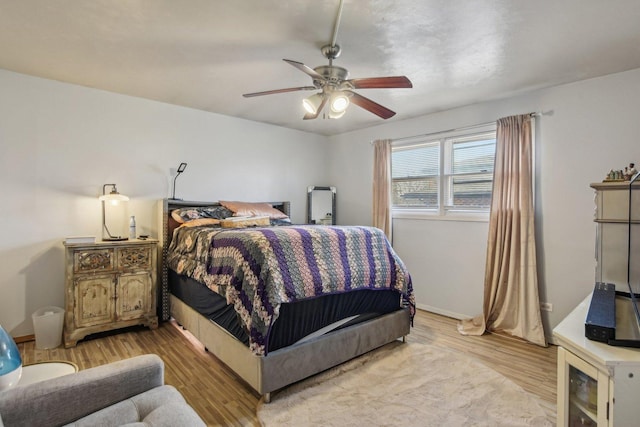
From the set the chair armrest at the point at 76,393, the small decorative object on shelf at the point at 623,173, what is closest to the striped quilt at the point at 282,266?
the chair armrest at the point at 76,393

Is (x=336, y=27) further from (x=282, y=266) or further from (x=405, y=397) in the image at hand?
(x=405, y=397)

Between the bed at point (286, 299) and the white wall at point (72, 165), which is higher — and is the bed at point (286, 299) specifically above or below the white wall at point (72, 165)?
below

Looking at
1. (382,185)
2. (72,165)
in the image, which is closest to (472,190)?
(382,185)

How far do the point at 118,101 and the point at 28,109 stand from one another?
0.76 m

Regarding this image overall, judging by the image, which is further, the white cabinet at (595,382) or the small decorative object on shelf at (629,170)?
the small decorative object on shelf at (629,170)

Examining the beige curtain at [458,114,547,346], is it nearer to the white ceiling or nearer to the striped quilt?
the white ceiling

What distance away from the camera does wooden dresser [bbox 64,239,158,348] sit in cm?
297

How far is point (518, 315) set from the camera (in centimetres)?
328

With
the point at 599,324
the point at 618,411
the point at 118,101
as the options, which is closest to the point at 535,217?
the point at 599,324

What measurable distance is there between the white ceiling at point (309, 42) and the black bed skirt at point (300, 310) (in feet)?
6.20

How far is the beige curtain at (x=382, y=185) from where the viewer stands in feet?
14.6

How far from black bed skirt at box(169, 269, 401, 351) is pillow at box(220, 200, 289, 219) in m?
1.12

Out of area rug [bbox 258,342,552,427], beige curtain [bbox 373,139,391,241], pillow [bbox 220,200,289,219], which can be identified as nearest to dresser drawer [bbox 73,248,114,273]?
pillow [bbox 220,200,289,219]

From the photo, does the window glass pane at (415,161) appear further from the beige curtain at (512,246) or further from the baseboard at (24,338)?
the baseboard at (24,338)
